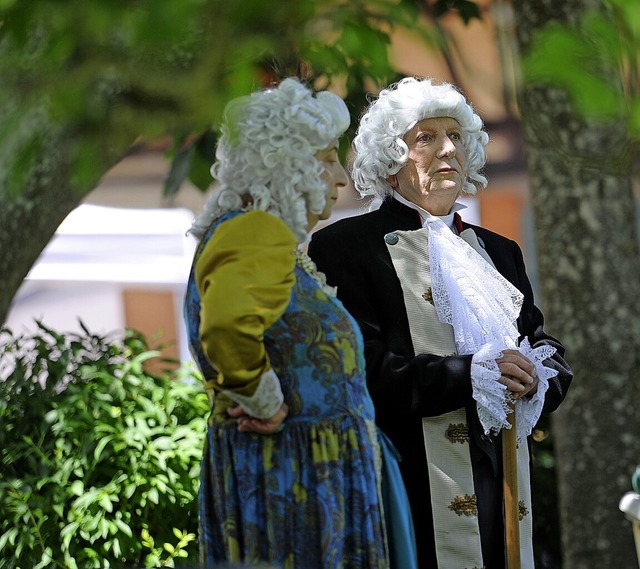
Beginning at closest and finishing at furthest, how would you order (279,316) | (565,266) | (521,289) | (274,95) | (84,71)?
(84,71) → (279,316) → (274,95) → (521,289) → (565,266)

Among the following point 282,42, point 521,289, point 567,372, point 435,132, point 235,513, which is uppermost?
point 435,132

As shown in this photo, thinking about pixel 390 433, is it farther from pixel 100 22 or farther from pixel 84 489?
pixel 100 22

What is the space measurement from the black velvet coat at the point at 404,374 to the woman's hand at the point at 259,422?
0.45 metres

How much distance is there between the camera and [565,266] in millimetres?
4914

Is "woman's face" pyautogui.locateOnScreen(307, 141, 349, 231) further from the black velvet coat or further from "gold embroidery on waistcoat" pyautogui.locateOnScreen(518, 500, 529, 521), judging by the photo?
"gold embroidery on waistcoat" pyautogui.locateOnScreen(518, 500, 529, 521)

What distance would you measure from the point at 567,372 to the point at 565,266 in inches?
73.0

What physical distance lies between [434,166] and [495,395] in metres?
0.62

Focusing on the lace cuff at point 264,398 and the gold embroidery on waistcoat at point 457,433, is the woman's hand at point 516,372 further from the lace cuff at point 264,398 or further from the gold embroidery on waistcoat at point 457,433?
the lace cuff at point 264,398

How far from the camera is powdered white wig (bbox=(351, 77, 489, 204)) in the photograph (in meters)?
3.09

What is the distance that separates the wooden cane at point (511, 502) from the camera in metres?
2.93

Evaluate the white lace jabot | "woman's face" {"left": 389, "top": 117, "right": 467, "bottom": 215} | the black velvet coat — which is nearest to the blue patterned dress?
the black velvet coat

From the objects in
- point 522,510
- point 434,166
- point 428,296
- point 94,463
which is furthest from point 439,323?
point 94,463

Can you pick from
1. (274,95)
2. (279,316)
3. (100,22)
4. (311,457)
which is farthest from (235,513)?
(100,22)

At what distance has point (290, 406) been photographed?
2.56 m
